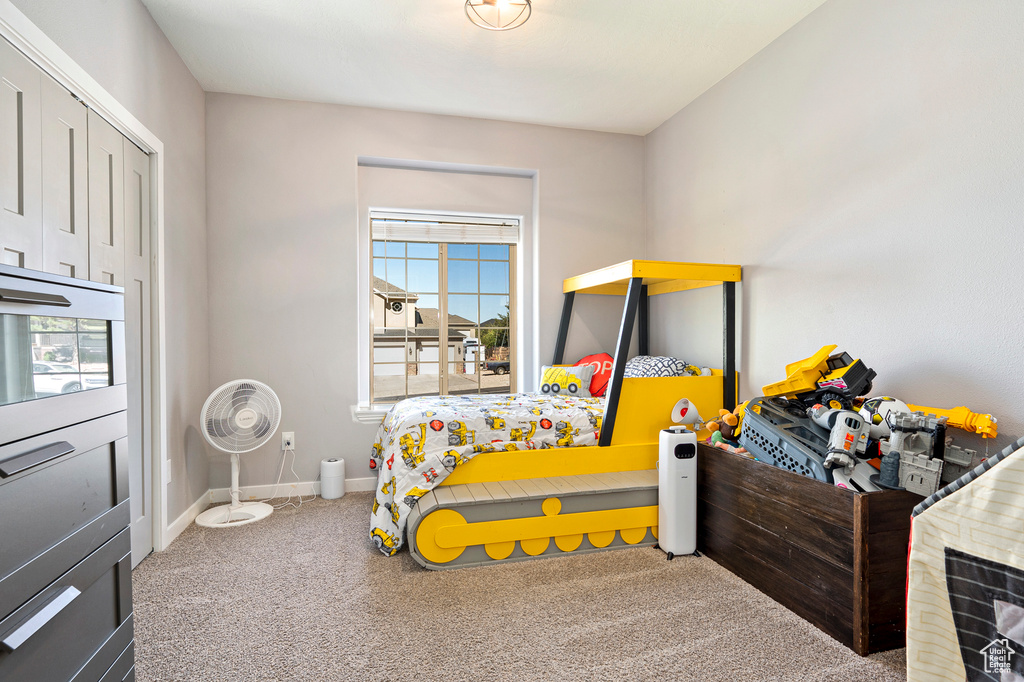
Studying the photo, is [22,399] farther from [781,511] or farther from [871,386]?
[871,386]

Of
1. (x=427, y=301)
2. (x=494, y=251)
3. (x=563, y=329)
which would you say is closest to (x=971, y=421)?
(x=563, y=329)

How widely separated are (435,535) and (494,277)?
7.87 ft

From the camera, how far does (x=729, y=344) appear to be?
3.03 meters

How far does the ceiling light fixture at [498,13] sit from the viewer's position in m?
2.40

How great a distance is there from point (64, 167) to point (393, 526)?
194 centimetres

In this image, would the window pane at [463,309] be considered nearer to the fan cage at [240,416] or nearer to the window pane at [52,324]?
the fan cage at [240,416]

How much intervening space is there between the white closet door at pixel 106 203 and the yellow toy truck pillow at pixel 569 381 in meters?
2.40

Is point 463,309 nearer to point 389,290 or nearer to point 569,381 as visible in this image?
point 389,290

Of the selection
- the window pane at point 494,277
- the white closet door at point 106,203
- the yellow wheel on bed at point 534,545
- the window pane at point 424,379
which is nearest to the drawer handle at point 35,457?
the white closet door at point 106,203

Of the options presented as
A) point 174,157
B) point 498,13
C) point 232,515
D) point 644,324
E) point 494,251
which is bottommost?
point 232,515

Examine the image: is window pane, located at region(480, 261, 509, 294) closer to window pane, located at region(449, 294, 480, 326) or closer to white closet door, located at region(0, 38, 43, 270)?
window pane, located at region(449, 294, 480, 326)

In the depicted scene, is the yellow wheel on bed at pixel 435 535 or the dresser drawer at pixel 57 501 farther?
the yellow wheel on bed at pixel 435 535

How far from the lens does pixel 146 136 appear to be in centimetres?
250

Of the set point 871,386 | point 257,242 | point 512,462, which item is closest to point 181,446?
point 257,242
